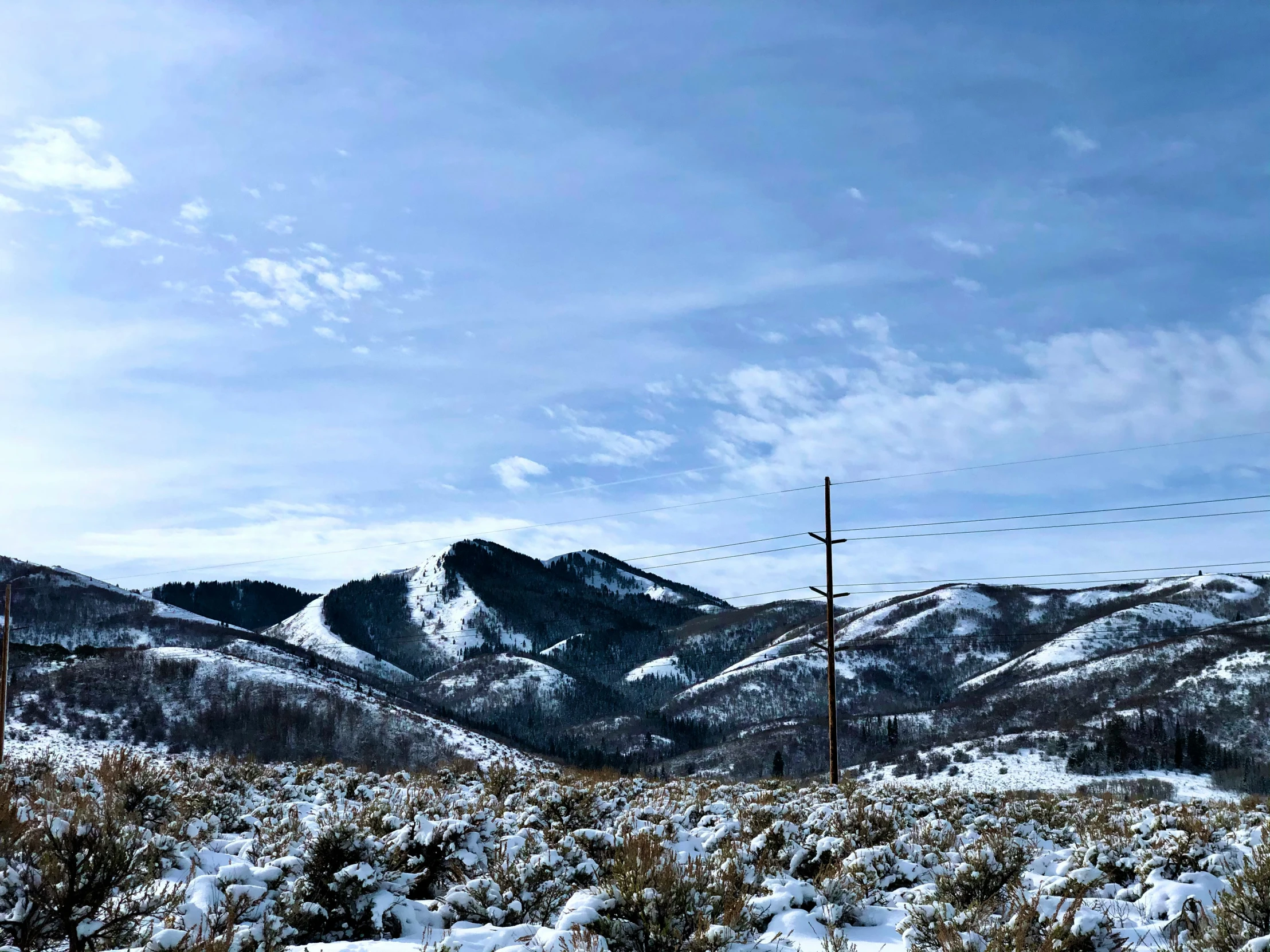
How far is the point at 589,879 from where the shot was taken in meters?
8.88

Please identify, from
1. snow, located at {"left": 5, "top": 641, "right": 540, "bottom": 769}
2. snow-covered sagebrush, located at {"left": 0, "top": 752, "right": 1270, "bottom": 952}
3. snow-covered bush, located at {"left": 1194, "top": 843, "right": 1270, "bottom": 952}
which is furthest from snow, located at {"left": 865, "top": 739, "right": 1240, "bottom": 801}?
snow-covered bush, located at {"left": 1194, "top": 843, "right": 1270, "bottom": 952}

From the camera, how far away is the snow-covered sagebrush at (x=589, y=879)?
6.70m

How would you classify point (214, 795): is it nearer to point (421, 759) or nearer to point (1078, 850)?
point (1078, 850)

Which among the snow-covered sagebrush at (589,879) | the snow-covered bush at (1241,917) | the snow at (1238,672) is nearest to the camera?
the snow-covered bush at (1241,917)

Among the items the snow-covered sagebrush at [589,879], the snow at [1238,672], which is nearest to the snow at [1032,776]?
the snow at [1238,672]

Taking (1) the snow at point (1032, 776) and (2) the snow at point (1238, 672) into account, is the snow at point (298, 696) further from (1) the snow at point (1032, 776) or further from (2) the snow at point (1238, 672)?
(2) the snow at point (1238, 672)

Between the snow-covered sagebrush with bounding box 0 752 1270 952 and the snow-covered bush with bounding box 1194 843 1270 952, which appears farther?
the snow-covered sagebrush with bounding box 0 752 1270 952

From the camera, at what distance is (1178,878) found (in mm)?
9180

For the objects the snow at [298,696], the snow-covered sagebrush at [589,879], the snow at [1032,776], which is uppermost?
the snow-covered sagebrush at [589,879]

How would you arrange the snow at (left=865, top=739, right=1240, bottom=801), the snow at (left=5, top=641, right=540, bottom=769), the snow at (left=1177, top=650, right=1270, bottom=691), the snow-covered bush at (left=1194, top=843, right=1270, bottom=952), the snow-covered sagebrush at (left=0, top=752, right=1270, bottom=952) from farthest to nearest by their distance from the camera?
the snow at (left=1177, top=650, right=1270, bottom=691) → the snow at (left=865, top=739, right=1240, bottom=801) → the snow at (left=5, top=641, right=540, bottom=769) → the snow-covered sagebrush at (left=0, top=752, right=1270, bottom=952) → the snow-covered bush at (left=1194, top=843, right=1270, bottom=952)

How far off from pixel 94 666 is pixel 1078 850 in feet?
427

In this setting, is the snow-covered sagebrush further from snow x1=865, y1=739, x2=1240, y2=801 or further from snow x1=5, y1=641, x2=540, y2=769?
snow x1=865, y1=739, x2=1240, y2=801

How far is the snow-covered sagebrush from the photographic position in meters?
6.70

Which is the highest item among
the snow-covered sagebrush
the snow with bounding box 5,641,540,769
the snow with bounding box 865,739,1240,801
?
the snow-covered sagebrush
